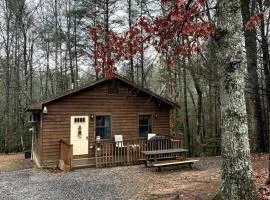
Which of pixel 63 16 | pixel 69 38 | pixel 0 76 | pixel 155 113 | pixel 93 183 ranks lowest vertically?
pixel 93 183

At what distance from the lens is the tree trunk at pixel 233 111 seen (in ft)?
16.5

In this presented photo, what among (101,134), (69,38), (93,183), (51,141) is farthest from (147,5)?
(93,183)

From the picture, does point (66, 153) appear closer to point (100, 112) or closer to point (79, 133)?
point (79, 133)

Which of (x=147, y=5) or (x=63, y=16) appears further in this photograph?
(x=63, y=16)

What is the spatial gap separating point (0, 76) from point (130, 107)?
14.2m

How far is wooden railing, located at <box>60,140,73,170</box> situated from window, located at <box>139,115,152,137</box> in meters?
4.26

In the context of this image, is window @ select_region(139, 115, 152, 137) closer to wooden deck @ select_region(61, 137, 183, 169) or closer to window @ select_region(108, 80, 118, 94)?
wooden deck @ select_region(61, 137, 183, 169)

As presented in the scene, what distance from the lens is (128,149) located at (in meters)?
14.4

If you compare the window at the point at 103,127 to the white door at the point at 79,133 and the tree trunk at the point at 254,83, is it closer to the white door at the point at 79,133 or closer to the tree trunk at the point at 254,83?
the white door at the point at 79,133

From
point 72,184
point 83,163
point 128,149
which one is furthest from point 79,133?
point 72,184

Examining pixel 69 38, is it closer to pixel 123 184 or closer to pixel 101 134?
pixel 101 134

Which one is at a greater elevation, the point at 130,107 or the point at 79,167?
the point at 130,107

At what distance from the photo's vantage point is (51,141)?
14.9m

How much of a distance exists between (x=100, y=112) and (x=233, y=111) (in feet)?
37.4
